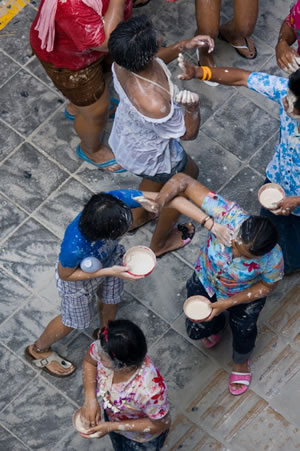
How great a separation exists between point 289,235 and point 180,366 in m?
1.08

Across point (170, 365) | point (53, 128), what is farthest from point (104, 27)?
point (170, 365)

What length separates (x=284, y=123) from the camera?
15.9ft

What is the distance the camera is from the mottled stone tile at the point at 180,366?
214 inches

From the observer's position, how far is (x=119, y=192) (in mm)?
4766

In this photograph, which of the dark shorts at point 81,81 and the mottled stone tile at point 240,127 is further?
the mottled stone tile at point 240,127

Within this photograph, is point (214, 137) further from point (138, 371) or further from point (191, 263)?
point (138, 371)

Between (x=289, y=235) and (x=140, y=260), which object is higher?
(x=140, y=260)

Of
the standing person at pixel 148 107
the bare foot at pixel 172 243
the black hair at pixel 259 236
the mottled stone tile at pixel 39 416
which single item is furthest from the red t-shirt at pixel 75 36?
the mottled stone tile at pixel 39 416

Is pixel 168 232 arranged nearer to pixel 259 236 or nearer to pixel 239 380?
pixel 239 380

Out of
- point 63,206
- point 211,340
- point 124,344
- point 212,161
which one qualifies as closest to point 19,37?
point 63,206

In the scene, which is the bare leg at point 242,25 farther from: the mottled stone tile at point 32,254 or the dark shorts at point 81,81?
the mottled stone tile at point 32,254

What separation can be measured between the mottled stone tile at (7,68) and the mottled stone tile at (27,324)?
5.77ft

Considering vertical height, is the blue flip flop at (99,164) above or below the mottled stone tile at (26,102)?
below

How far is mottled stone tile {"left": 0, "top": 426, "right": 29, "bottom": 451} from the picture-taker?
5309 millimetres
